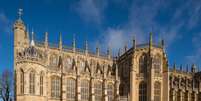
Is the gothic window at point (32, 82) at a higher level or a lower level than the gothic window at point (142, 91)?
higher

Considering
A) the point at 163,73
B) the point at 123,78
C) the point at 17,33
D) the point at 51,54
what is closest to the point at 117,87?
the point at 123,78

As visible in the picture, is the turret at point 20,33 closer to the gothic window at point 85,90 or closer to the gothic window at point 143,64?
the gothic window at point 85,90

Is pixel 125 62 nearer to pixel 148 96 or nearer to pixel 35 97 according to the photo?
pixel 148 96

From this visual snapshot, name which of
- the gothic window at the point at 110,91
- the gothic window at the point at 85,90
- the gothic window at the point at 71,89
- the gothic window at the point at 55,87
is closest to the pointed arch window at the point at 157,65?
the gothic window at the point at 110,91

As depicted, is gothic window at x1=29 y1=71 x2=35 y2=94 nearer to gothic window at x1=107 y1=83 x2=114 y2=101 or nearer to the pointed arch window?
gothic window at x1=107 y1=83 x2=114 y2=101

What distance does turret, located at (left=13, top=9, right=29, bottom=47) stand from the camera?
76.5 meters

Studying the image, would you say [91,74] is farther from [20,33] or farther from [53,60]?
[20,33]

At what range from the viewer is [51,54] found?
265 feet

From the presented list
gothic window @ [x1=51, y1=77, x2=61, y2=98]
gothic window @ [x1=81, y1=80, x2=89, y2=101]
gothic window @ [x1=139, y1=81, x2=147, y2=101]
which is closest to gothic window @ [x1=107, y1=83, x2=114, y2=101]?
gothic window @ [x1=81, y1=80, x2=89, y2=101]

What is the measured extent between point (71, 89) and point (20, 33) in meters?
16.7

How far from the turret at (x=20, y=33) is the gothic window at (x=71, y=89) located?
1295 centimetres

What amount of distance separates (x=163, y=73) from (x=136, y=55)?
767cm

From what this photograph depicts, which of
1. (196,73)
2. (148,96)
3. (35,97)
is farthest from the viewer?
(196,73)

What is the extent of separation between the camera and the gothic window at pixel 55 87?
240ft
